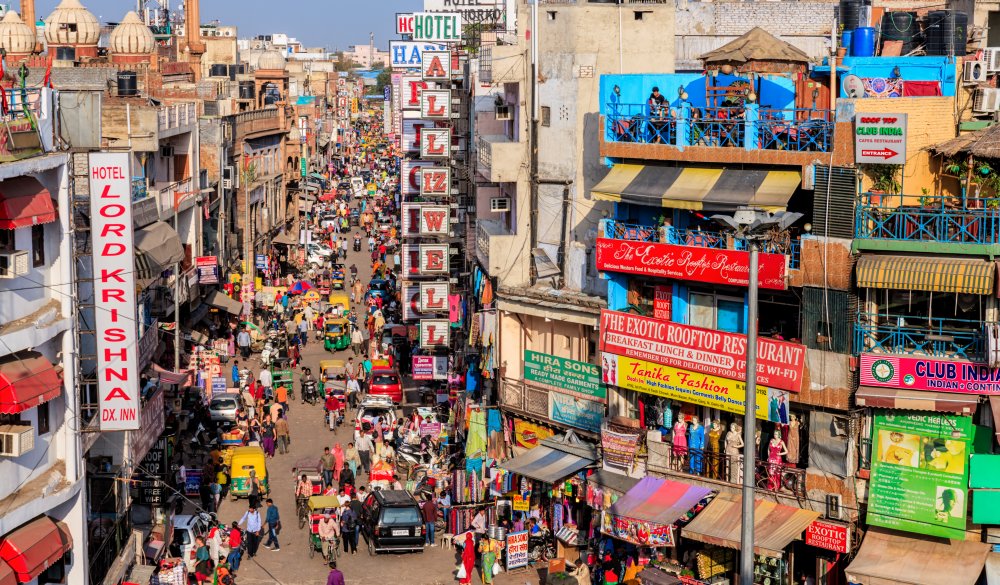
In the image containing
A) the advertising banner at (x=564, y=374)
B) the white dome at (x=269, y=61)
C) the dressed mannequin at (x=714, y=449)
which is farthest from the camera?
the white dome at (x=269, y=61)

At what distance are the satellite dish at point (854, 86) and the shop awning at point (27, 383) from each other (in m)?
15.6

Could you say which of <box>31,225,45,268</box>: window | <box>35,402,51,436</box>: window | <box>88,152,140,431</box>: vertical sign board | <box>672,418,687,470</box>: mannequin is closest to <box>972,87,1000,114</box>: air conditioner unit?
<box>672,418,687,470</box>: mannequin

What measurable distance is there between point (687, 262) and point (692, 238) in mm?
774

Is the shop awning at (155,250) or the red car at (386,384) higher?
the shop awning at (155,250)

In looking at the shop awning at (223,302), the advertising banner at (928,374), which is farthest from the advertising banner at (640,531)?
the shop awning at (223,302)

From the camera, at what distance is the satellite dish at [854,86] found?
2652cm

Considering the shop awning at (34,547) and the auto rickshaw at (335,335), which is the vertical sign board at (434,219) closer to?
the auto rickshaw at (335,335)

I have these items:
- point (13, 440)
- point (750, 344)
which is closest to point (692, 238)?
point (750, 344)

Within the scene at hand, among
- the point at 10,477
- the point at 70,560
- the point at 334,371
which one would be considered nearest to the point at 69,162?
the point at 10,477

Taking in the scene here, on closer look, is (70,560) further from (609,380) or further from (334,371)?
(334,371)

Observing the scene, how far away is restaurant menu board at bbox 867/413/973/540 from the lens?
2294cm

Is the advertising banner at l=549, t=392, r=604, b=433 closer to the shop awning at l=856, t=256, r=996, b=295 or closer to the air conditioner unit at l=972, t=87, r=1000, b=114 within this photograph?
the shop awning at l=856, t=256, r=996, b=295

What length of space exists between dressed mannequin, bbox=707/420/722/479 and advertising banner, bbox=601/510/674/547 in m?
1.55

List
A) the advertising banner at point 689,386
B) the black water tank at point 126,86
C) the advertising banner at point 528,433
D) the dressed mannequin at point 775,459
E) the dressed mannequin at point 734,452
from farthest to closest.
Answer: the black water tank at point 126,86, the advertising banner at point 528,433, the dressed mannequin at point 734,452, the dressed mannequin at point 775,459, the advertising banner at point 689,386
